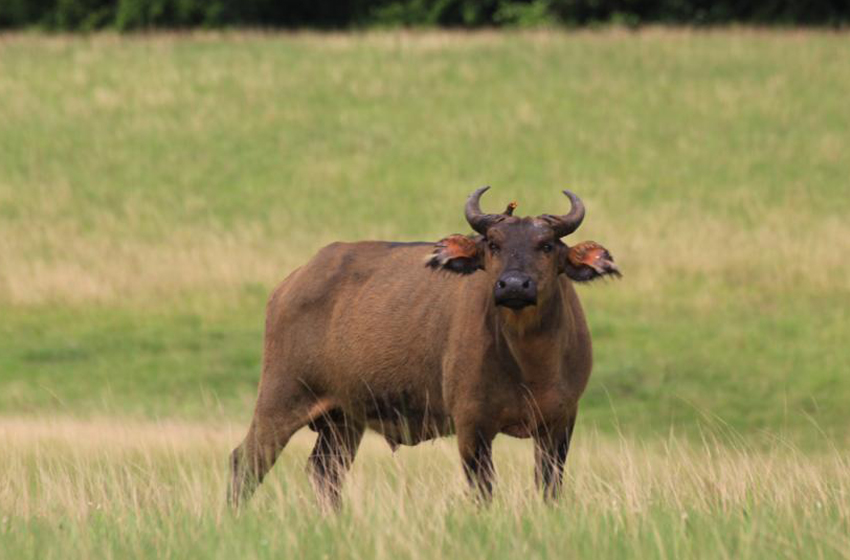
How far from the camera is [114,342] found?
21.4 metres

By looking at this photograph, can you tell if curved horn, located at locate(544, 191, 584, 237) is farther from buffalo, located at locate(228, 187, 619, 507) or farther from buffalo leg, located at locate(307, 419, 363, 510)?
buffalo leg, located at locate(307, 419, 363, 510)

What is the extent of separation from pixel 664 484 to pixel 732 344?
11883 millimetres

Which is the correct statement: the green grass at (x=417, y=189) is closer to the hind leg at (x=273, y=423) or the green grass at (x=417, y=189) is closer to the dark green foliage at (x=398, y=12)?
the hind leg at (x=273, y=423)

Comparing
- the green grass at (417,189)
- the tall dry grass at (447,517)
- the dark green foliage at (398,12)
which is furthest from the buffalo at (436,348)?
the dark green foliage at (398,12)

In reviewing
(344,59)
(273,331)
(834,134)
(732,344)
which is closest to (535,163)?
(834,134)

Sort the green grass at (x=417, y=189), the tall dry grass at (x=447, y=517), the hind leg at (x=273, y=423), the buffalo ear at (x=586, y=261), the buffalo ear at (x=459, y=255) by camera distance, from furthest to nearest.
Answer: the green grass at (x=417, y=189), the hind leg at (x=273, y=423), the buffalo ear at (x=459, y=255), the buffalo ear at (x=586, y=261), the tall dry grass at (x=447, y=517)

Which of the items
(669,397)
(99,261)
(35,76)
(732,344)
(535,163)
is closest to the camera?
(669,397)

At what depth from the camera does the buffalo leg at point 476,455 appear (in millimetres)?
9469

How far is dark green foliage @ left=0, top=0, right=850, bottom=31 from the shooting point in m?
55.8

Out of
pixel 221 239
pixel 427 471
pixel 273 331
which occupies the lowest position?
pixel 221 239

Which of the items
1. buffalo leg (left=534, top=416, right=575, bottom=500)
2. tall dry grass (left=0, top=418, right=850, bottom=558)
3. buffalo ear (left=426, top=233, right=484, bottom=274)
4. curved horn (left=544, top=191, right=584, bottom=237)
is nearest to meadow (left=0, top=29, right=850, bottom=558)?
tall dry grass (left=0, top=418, right=850, bottom=558)

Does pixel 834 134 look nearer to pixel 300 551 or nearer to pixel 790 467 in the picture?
pixel 790 467

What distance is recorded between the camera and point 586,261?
9578 mm

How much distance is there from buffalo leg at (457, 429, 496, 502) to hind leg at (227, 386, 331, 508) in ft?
5.32
